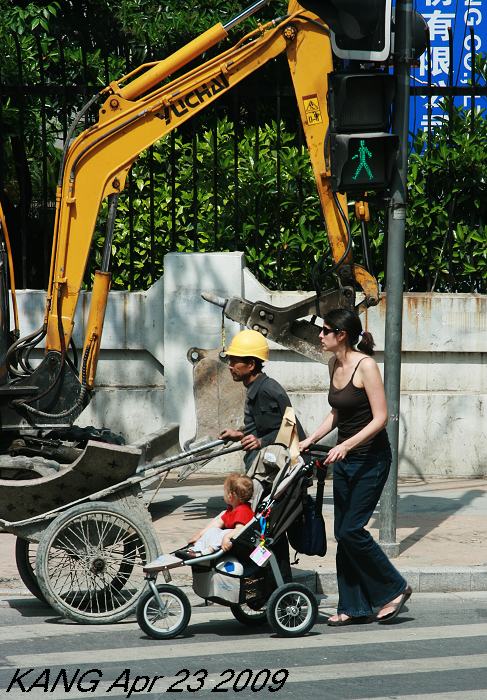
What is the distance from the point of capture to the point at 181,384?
40.6 feet

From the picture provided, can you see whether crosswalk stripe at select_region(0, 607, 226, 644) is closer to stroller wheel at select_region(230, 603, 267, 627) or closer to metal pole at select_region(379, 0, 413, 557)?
stroller wheel at select_region(230, 603, 267, 627)

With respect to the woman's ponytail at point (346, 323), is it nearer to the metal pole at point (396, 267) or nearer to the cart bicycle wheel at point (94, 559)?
the metal pole at point (396, 267)

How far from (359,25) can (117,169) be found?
2.56m

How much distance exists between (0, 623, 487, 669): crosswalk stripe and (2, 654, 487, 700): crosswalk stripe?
290mm

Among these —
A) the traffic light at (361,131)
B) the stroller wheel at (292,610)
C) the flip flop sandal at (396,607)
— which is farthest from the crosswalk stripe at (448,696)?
the traffic light at (361,131)

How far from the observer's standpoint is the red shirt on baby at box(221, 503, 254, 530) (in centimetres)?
729

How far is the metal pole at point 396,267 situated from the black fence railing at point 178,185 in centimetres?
374

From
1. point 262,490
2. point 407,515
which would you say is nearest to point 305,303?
point 407,515

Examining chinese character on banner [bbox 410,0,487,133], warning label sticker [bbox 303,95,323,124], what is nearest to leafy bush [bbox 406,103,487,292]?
warning label sticker [bbox 303,95,323,124]

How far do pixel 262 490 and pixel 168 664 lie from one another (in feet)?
4.00

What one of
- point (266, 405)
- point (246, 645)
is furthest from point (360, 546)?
point (266, 405)

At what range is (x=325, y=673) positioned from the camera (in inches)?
257

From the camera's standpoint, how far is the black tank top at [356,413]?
756 centimetres

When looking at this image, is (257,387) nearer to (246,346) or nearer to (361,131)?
(246,346)
